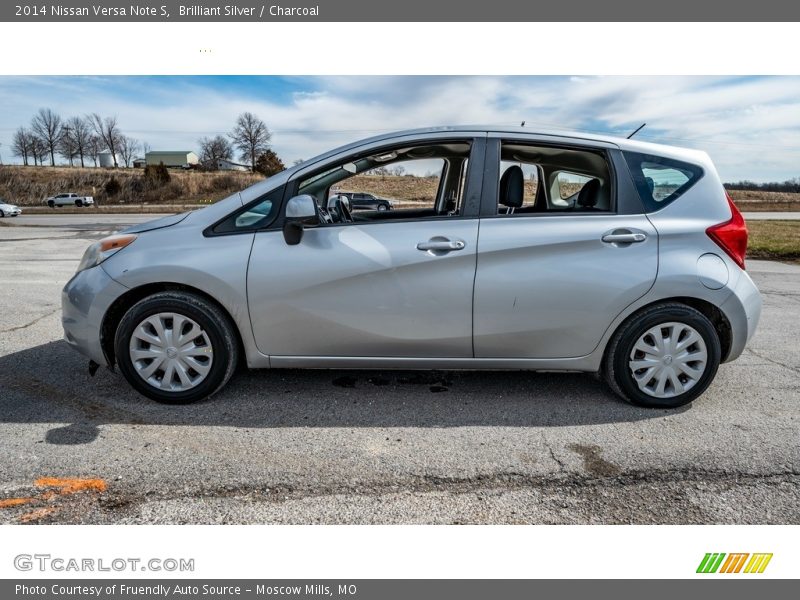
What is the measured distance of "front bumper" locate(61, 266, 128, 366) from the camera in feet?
10.6

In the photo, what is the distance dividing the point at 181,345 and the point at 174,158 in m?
84.2

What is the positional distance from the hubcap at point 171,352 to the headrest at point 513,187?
2.21 metres

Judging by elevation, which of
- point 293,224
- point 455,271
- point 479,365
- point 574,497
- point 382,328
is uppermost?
point 293,224

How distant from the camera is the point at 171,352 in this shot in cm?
324

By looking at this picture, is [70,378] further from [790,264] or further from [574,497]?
[790,264]

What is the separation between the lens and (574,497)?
2393mm

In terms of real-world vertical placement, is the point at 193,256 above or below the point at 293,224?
below

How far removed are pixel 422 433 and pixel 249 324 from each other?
1261mm

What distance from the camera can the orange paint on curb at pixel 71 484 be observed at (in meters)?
2.39

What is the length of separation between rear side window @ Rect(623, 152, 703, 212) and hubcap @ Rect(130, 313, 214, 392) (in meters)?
2.93

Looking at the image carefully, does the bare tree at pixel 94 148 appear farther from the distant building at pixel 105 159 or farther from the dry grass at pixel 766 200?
the dry grass at pixel 766 200

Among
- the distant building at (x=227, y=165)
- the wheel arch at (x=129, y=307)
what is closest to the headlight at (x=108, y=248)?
the wheel arch at (x=129, y=307)

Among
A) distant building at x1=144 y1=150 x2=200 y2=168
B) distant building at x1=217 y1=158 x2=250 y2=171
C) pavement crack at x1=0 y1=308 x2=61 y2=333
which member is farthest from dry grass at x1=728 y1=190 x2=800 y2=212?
distant building at x1=144 y1=150 x2=200 y2=168

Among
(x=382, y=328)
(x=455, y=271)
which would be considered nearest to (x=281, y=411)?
(x=382, y=328)
